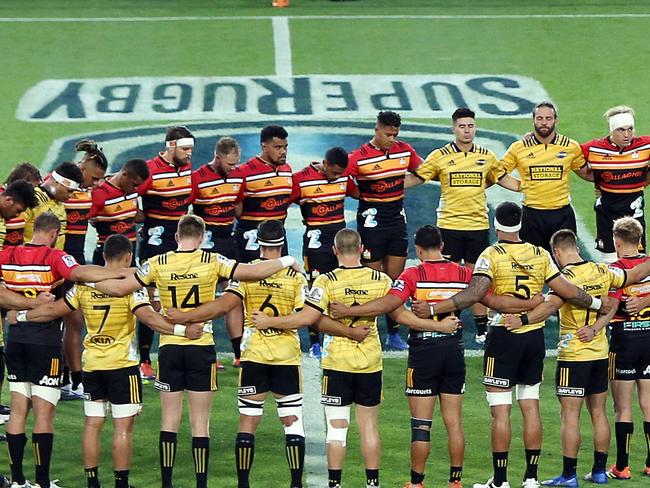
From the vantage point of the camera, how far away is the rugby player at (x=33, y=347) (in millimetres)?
10383

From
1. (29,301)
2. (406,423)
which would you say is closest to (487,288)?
(406,423)

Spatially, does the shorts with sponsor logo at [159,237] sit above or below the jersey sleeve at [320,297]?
above

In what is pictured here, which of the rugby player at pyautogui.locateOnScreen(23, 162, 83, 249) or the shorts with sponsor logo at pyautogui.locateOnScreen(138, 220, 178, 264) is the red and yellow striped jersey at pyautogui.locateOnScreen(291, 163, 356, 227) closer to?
the shorts with sponsor logo at pyautogui.locateOnScreen(138, 220, 178, 264)

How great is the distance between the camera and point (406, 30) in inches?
1058

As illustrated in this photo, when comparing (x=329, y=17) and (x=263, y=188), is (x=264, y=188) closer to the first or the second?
(x=263, y=188)

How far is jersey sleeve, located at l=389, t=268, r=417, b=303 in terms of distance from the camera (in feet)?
33.5

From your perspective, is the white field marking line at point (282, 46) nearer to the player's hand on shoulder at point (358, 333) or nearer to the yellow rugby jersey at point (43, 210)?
the yellow rugby jersey at point (43, 210)

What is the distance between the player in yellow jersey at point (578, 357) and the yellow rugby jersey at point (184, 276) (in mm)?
2327

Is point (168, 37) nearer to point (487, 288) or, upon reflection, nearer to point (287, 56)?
A: point (287, 56)

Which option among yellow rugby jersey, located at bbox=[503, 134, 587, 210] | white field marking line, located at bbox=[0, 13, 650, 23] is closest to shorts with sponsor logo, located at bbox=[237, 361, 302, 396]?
yellow rugby jersey, located at bbox=[503, 134, 587, 210]

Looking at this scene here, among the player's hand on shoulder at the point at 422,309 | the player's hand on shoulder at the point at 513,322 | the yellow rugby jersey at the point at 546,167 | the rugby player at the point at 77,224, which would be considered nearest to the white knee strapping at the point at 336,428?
the player's hand on shoulder at the point at 422,309

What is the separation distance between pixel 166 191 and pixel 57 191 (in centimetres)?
145

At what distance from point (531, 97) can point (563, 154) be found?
9427mm

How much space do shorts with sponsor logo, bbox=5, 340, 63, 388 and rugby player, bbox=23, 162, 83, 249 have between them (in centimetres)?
169
